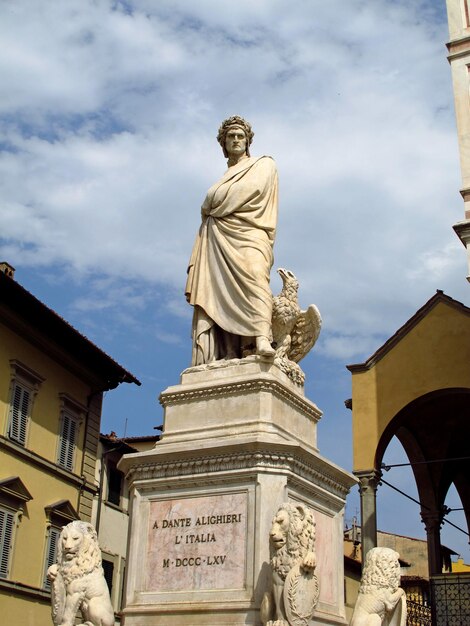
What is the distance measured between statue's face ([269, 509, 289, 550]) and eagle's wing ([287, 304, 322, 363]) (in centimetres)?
242

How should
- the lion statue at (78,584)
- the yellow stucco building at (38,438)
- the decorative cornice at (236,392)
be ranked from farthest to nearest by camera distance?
the yellow stucco building at (38,438) < the decorative cornice at (236,392) < the lion statue at (78,584)

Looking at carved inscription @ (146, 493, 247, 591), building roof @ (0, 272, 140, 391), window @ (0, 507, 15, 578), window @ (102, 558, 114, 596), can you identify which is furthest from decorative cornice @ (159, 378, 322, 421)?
window @ (102, 558, 114, 596)

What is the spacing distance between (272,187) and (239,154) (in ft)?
1.94

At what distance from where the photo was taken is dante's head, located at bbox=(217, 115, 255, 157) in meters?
9.86

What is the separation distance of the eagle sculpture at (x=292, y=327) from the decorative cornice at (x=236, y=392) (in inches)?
12.3

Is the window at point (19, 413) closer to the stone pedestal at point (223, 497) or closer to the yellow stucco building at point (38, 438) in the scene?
the yellow stucco building at point (38, 438)

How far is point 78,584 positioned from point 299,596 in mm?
1769

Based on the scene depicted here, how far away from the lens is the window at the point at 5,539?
22.8 meters

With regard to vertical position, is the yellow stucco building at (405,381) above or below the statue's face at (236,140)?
above

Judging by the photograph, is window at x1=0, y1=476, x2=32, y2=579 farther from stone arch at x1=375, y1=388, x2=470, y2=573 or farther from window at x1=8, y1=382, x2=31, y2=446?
stone arch at x1=375, y1=388, x2=470, y2=573

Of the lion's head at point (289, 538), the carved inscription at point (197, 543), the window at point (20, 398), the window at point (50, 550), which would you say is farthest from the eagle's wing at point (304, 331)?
the window at point (50, 550)

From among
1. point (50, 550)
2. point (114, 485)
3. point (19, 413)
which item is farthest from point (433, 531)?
point (19, 413)

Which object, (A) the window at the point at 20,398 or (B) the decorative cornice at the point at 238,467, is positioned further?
(A) the window at the point at 20,398

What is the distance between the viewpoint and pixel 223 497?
7836 mm
